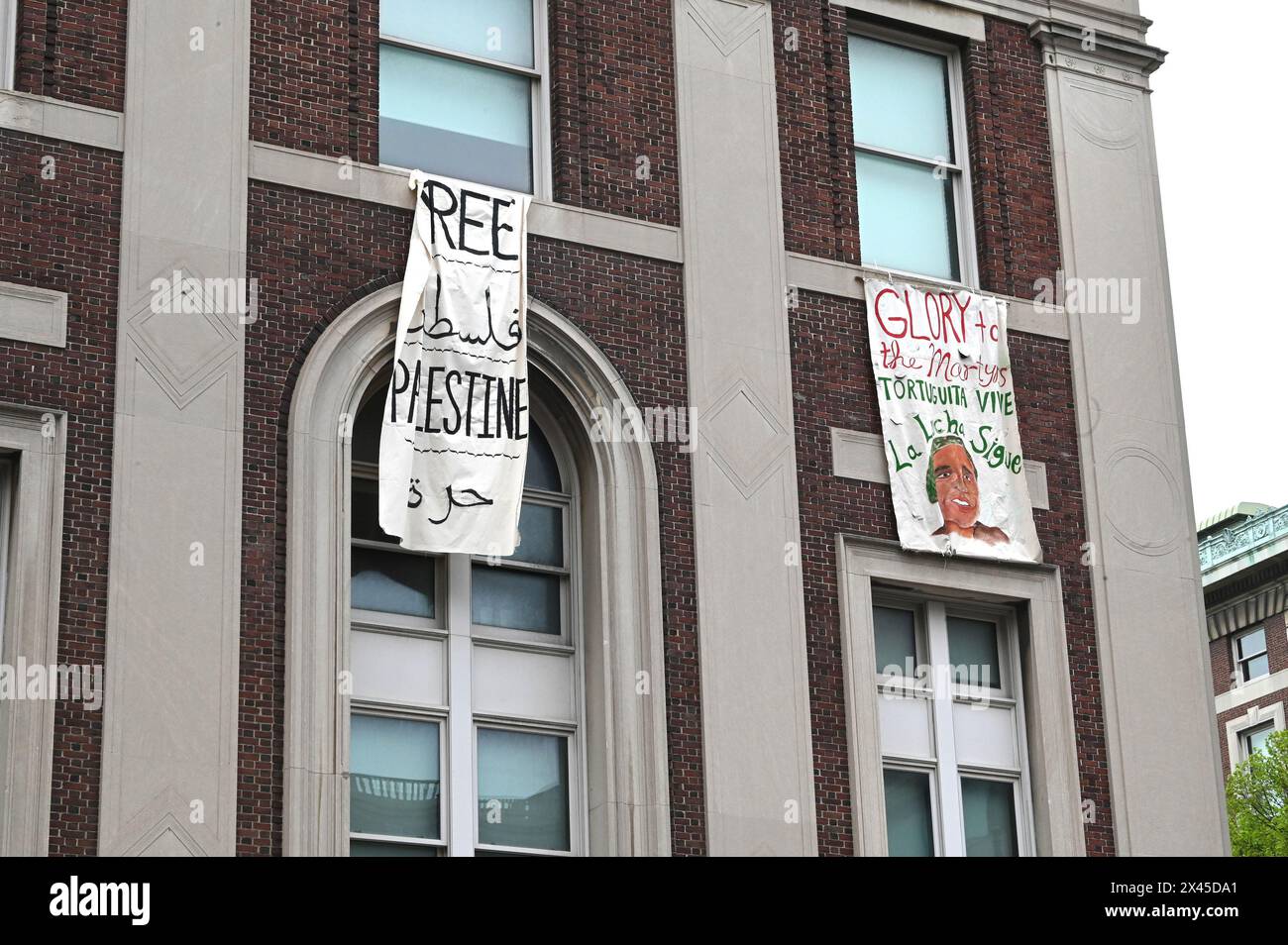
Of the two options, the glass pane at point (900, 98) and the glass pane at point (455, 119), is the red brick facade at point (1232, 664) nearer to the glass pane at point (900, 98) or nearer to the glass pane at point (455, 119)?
the glass pane at point (900, 98)

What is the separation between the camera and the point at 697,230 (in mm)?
19094

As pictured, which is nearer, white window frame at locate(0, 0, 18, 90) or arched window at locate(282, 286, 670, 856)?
arched window at locate(282, 286, 670, 856)

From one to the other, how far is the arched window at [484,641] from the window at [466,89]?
1.56 m

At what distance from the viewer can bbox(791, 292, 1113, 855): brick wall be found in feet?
59.3

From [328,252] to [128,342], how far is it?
188 cm

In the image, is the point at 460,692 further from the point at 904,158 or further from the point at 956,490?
the point at 904,158

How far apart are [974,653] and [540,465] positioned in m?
4.28

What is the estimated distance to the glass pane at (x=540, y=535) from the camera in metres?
18.0

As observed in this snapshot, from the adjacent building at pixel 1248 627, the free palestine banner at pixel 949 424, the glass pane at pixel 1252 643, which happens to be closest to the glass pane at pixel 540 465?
the free palestine banner at pixel 949 424

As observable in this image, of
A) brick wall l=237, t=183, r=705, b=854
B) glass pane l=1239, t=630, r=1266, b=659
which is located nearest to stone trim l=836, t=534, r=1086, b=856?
brick wall l=237, t=183, r=705, b=854

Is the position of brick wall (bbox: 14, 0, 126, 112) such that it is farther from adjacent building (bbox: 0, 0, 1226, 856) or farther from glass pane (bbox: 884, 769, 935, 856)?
glass pane (bbox: 884, 769, 935, 856)

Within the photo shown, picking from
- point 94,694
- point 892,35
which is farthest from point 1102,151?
point 94,694

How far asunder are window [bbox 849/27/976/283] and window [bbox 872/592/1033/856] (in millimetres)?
3380
